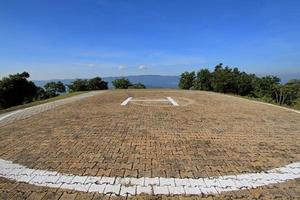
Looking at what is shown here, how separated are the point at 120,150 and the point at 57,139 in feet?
5.25

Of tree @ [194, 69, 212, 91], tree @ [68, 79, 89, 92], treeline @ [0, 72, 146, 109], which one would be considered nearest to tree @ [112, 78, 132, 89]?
treeline @ [0, 72, 146, 109]

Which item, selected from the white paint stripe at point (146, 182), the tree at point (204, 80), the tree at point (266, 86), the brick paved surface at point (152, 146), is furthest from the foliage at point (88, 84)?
the white paint stripe at point (146, 182)

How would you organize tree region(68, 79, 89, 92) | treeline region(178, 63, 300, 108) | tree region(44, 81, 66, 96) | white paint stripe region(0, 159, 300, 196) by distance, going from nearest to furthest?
1. white paint stripe region(0, 159, 300, 196)
2. treeline region(178, 63, 300, 108)
3. tree region(68, 79, 89, 92)
4. tree region(44, 81, 66, 96)

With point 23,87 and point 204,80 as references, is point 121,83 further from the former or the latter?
point 204,80

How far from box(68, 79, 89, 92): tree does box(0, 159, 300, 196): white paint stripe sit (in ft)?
97.5

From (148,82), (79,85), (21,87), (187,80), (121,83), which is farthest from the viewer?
(148,82)

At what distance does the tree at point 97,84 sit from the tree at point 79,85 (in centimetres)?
65

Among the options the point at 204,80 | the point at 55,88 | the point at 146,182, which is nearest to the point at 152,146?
the point at 146,182

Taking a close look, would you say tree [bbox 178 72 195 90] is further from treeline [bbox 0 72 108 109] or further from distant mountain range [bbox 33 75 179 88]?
treeline [bbox 0 72 108 109]

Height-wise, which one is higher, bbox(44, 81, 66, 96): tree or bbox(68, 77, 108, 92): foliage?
bbox(68, 77, 108, 92): foliage

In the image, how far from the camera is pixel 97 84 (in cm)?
3612

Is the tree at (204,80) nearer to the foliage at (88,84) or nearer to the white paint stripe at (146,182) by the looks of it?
the foliage at (88,84)

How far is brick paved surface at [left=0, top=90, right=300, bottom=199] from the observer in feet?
13.5

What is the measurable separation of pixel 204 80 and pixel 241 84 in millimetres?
3499
